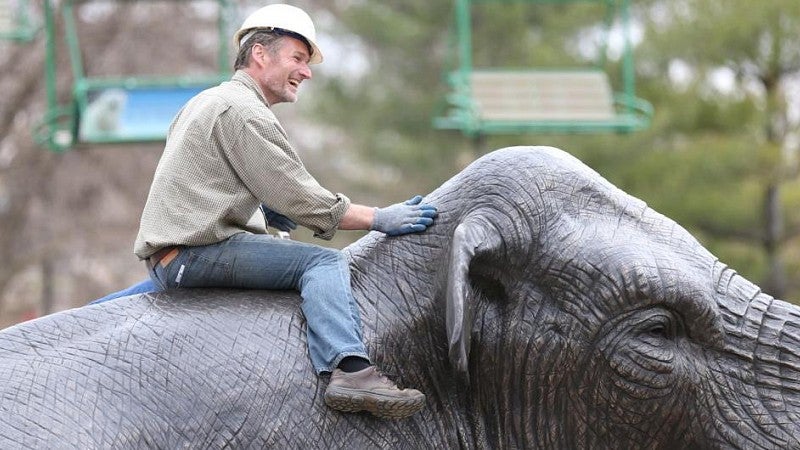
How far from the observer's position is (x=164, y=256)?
436cm

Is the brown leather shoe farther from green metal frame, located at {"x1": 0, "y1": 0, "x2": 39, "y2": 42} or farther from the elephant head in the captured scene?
green metal frame, located at {"x1": 0, "y1": 0, "x2": 39, "y2": 42}

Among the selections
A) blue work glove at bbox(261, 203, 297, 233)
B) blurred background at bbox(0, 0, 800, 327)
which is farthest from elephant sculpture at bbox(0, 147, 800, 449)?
blurred background at bbox(0, 0, 800, 327)

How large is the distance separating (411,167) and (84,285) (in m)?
6.17

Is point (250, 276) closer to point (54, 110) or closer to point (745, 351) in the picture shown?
point (745, 351)

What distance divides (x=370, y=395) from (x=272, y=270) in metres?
0.51

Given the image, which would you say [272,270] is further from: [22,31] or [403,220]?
[22,31]

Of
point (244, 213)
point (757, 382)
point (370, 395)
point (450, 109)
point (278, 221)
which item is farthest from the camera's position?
point (450, 109)

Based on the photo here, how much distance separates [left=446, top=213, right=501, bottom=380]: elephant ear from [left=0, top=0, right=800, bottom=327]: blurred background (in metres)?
16.3

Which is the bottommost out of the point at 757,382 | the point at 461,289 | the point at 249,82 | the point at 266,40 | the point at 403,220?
the point at 757,382

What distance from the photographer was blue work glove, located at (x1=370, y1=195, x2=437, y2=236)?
14.3ft

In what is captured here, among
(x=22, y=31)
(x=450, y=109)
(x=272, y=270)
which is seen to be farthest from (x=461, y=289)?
(x=450, y=109)

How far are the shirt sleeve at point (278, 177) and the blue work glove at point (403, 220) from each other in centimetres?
15

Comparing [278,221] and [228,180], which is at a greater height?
[228,180]

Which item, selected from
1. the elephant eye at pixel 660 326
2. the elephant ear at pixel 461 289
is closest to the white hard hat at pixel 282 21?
the elephant ear at pixel 461 289
